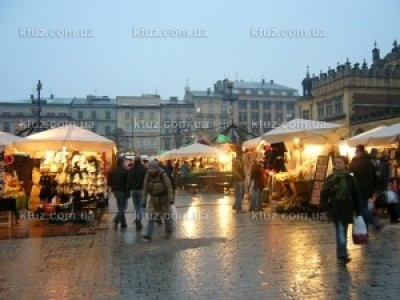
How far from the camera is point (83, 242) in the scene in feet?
39.6

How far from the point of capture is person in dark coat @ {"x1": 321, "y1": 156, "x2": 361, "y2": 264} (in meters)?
9.09

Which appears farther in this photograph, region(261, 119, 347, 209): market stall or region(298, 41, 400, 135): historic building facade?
region(298, 41, 400, 135): historic building facade

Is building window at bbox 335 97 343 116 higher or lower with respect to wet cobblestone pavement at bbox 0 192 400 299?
higher

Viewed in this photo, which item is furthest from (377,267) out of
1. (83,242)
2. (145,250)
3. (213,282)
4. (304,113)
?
(304,113)

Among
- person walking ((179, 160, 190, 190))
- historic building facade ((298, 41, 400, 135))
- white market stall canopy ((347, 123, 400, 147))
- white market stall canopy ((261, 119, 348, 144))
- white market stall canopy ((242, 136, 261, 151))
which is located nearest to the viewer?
white market stall canopy ((347, 123, 400, 147))

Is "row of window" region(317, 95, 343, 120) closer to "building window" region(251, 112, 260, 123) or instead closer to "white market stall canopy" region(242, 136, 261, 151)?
"white market stall canopy" region(242, 136, 261, 151)

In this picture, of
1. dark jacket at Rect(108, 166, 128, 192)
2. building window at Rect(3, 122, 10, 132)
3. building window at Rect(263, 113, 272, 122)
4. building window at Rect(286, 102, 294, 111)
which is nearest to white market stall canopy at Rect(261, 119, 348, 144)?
dark jacket at Rect(108, 166, 128, 192)

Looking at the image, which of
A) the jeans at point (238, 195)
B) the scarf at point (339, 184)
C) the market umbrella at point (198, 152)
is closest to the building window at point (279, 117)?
the market umbrella at point (198, 152)

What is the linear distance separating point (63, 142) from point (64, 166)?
4.93 feet

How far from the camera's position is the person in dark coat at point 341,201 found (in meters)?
9.09

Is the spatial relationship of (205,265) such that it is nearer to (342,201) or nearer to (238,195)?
(342,201)

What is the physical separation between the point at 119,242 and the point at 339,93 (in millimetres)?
52885

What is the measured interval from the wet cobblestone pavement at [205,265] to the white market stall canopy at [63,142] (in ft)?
9.83

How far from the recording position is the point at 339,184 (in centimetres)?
933
